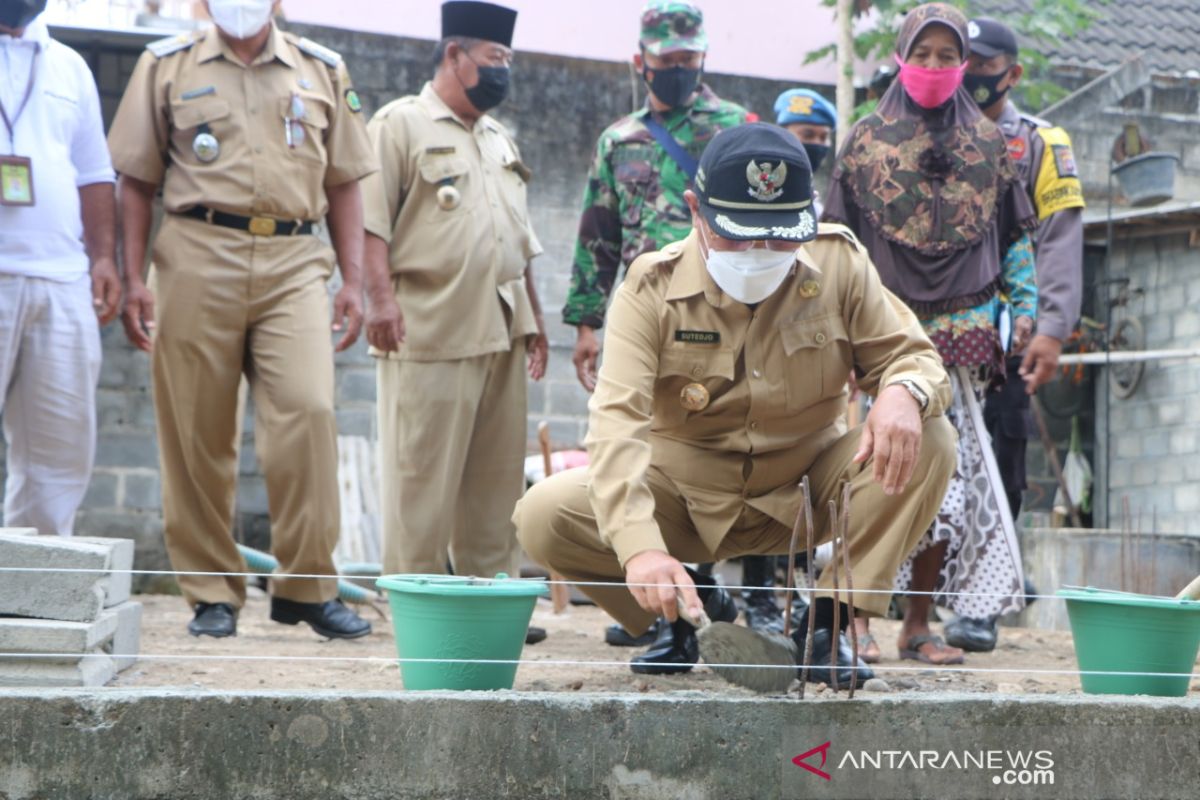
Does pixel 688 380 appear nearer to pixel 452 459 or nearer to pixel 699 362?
pixel 699 362

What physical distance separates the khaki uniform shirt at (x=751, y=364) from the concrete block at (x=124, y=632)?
49.7 inches

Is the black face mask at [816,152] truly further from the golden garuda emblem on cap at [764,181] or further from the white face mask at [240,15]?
the golden garuda emblem on cap at [764,181]

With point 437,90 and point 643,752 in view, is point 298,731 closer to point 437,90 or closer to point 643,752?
point 643,752

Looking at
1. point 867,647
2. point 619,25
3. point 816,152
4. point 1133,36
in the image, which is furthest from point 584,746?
point 1133,36

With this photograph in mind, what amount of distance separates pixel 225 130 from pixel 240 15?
0.37m

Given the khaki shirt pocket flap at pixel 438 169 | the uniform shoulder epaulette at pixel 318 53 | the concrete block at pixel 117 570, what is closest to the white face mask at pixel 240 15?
the uniform shoulder epaulette at pixel 318 53

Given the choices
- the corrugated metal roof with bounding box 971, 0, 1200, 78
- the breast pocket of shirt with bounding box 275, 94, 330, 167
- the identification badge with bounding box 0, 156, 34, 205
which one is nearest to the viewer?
the identification badge with bounding box 0, 156, 34, 205

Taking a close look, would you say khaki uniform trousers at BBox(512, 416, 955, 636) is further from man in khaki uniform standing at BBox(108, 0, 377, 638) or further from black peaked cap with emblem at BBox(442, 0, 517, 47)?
black peaked cap with emblem at BBox(442, 0, 517, 47)

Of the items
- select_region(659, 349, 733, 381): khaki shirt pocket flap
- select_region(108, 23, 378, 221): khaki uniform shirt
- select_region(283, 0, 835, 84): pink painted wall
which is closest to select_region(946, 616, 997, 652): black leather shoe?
select_region(659, 349, 733, 381): khaki shirt pocket flap

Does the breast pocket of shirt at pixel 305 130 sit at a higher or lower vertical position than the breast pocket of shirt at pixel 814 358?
higher

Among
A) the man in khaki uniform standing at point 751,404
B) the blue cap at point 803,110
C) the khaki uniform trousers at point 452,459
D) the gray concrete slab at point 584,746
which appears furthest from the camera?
the blue cap at point 803,110

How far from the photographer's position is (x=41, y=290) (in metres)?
4.66

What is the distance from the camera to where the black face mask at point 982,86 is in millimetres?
5488

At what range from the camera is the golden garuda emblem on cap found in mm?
3631
